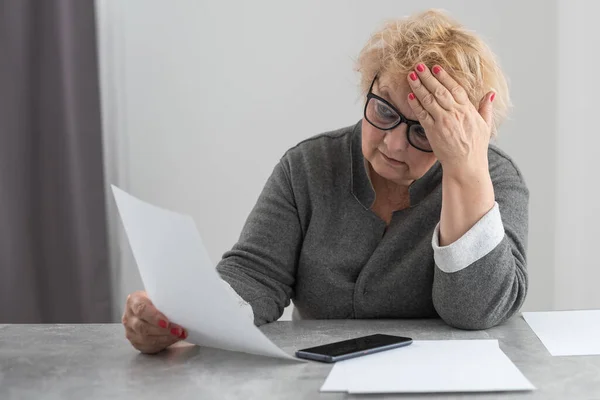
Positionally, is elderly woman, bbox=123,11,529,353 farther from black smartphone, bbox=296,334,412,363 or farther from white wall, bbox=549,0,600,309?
white wall, bbox=549,0,600,309

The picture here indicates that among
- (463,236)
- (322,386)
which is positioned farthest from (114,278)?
(322,386)

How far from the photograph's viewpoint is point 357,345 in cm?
110

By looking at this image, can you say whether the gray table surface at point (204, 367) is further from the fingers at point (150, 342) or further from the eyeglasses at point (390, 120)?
the eyeglasses at point (390, 120)

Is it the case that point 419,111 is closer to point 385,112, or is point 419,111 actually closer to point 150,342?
point 385,112

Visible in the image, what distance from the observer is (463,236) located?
1.25 m

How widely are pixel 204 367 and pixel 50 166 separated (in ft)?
5.25

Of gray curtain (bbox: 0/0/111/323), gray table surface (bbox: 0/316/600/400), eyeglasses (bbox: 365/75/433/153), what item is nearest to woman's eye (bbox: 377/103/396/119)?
eyeglasses (bbox: 365/75/433/153)

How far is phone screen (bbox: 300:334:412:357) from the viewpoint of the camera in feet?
3.51

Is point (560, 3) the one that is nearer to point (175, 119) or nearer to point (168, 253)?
point (175, 119)

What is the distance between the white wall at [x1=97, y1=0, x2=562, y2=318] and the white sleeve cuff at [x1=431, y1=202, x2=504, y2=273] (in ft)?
4.54

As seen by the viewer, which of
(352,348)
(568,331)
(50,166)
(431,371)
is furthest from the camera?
(50,166)

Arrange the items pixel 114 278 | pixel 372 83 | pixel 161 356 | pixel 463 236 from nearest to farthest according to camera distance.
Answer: pixel 161 356 < pixel 463 236 < pixel 372 83 < pixel 114 278

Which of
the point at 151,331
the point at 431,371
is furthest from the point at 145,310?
the point at 431,371

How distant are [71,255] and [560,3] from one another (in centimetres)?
176
